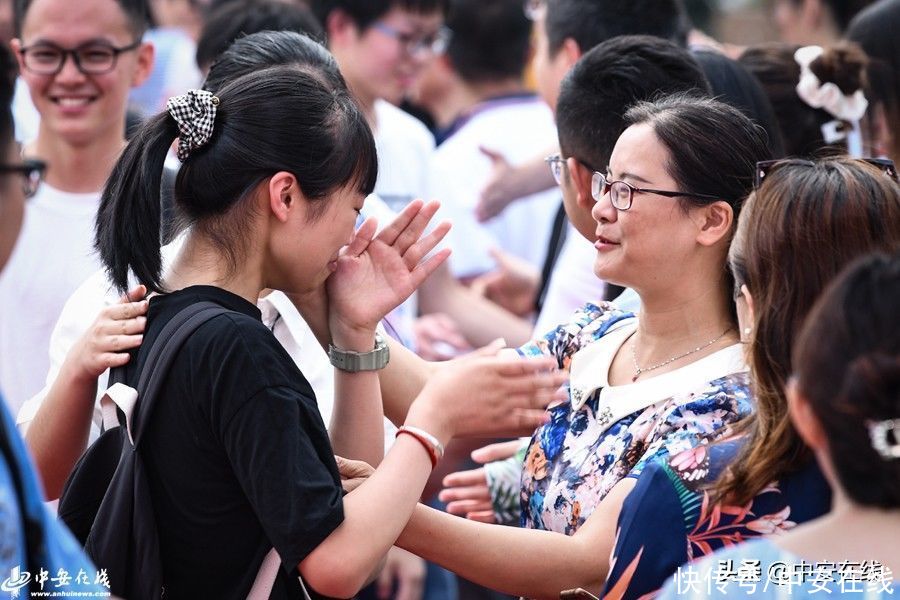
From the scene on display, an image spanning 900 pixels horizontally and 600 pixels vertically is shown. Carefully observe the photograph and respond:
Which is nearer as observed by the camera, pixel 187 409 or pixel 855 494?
pixel 855 494

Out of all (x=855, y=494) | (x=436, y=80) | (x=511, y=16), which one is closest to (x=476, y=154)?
(x=511, y=16)

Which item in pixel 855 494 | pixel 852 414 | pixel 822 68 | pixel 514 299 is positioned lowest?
pixel 514 299

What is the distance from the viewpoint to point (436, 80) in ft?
22.8

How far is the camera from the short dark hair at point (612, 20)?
3902 mm

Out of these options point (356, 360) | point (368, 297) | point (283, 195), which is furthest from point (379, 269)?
point (283, 195)

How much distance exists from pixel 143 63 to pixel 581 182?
5.59 feet

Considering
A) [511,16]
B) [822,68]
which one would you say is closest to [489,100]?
[511,16]

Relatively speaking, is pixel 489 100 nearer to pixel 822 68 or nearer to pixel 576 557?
pixel 822 68

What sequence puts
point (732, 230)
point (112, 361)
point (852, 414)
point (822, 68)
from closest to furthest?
point (852, 414) → point (112, 361) → point (732, 230) → point (822, 68)

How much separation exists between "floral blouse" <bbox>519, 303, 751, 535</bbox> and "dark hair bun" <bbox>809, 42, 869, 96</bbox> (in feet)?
4.41

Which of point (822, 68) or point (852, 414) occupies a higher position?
point (822, 68)

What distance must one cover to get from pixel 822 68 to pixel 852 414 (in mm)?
2330

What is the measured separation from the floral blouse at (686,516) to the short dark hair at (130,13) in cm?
246

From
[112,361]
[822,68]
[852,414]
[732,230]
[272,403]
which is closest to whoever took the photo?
[852,414]
